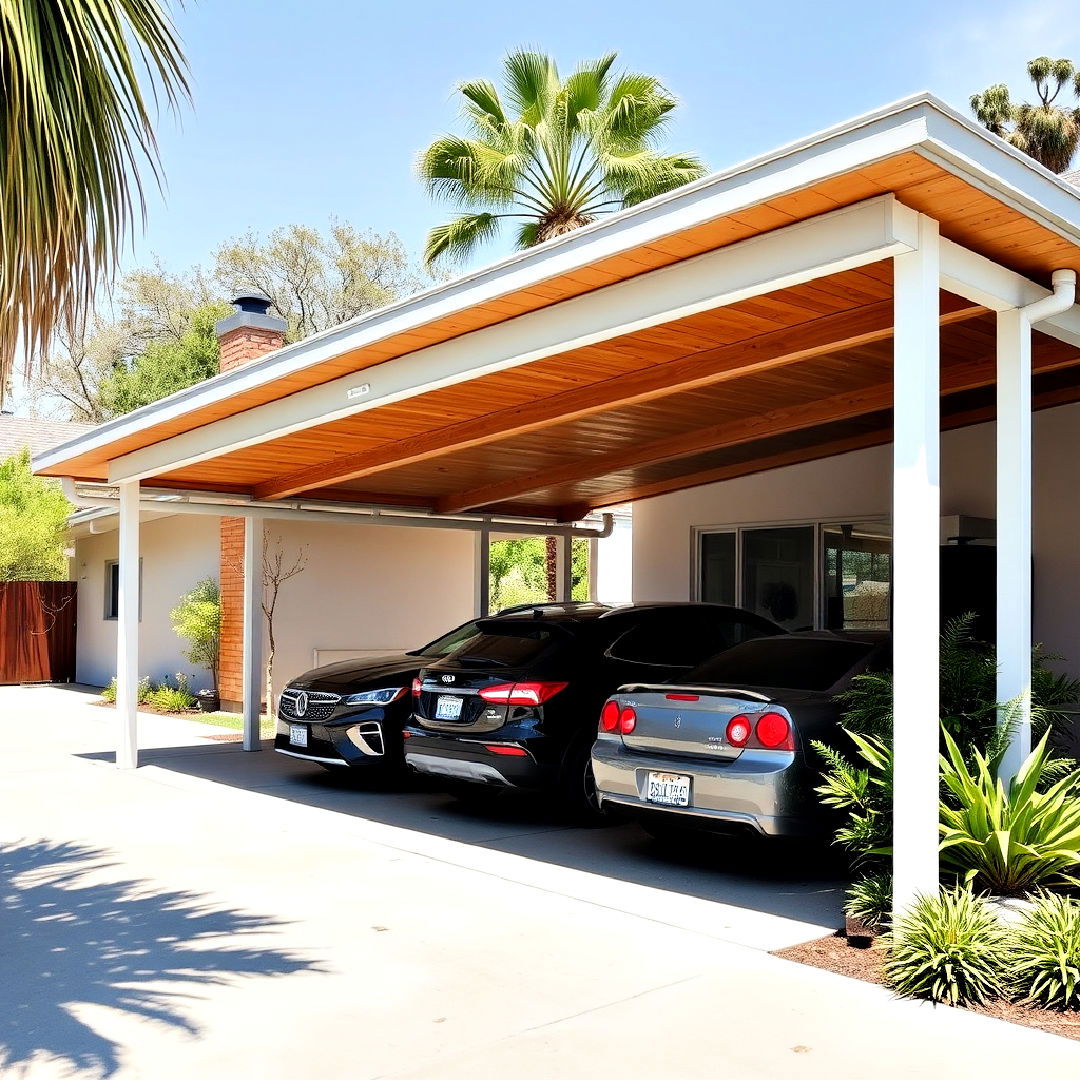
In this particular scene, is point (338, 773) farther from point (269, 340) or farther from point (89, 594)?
point (89, 594)

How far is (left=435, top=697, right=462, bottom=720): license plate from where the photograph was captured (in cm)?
839

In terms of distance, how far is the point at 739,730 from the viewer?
634 cm

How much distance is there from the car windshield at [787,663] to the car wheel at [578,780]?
1161 millimetres

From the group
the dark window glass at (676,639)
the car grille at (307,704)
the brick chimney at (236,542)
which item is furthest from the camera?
the brick chimney at (236,542)

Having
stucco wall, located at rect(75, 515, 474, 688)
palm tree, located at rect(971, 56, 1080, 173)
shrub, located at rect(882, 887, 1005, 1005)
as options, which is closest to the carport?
shrub, located at rect(882, 887, 1005, 1005)

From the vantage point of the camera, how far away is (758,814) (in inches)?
243

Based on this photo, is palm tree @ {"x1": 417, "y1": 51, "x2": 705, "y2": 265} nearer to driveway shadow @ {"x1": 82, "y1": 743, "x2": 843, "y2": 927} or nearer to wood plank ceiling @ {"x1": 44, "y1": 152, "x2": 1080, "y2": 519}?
wood plank ceiling @ {"x1": 44, "y1": 152, "x2": 1080, "y2": 519}

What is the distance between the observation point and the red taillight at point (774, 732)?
6.21m

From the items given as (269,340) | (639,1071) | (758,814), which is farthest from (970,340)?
(269,340)

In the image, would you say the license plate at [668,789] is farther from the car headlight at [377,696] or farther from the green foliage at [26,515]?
the green foliage at [26,515]

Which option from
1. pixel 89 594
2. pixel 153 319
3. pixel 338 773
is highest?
pixel 153 319

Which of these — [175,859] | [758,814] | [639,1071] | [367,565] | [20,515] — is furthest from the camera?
[20,515]

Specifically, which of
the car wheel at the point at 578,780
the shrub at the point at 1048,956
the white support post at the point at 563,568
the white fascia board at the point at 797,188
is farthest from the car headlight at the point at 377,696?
the white support post at the point at 563,568

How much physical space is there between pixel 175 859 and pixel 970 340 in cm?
617
